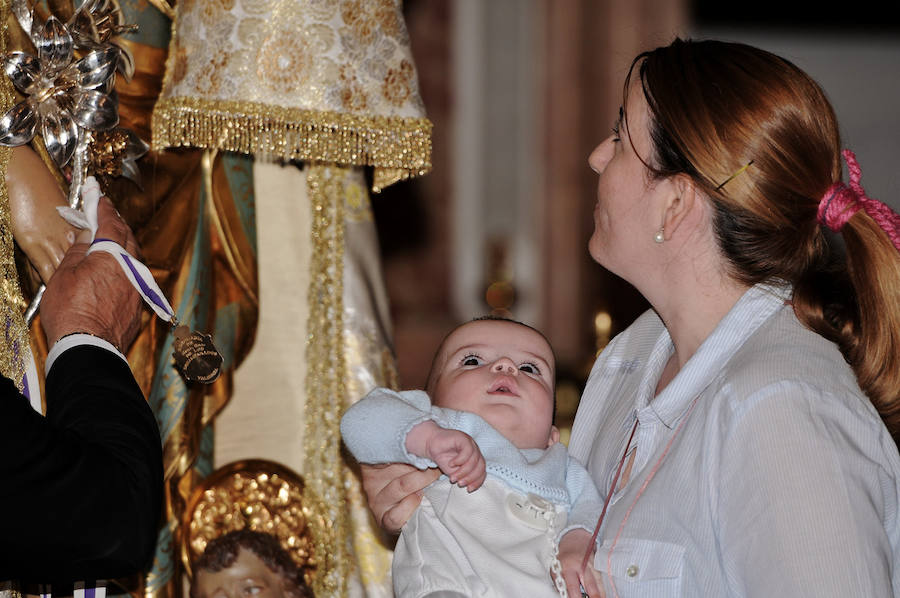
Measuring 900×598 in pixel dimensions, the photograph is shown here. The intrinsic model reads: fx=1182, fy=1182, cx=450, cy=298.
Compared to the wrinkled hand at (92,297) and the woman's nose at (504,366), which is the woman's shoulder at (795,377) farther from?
the wrinkled hand at (92,297)

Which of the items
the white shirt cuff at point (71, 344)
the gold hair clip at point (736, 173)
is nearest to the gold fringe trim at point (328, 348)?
the white shirt cuff at point (71, 344)

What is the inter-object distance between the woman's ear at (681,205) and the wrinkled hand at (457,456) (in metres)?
0.45

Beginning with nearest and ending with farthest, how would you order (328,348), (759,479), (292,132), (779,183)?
(759,479), (779,183), (292,132), (328,348)

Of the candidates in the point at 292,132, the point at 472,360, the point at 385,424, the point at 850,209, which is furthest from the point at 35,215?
the point at 850,209

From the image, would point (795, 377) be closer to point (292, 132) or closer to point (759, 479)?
point (759, 479)

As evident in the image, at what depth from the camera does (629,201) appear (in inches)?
74.4

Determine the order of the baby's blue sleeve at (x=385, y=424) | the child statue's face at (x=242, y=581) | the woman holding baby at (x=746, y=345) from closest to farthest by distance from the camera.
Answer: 1. the woman holding baby at (x=746, y=345)
2. the baby's blue sleeve at (x=385, y=424)
3. the child statue's face at (x=242, y=581)

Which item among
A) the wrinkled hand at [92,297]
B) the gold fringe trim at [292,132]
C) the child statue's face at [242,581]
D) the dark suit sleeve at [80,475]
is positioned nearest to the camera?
the dark suit sleeve at [80,475]

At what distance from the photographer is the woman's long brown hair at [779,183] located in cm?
172

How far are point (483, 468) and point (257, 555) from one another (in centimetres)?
67

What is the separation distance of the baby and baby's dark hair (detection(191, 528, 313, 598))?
0.47 m

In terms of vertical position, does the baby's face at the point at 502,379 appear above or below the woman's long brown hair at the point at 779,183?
below

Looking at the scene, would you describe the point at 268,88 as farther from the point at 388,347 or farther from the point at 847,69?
the point at 847,69

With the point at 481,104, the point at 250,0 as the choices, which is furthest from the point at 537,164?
the point at 250,0
